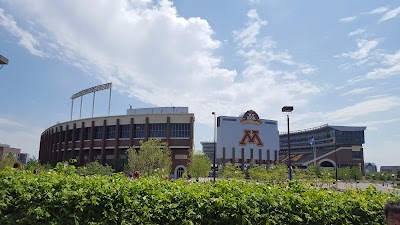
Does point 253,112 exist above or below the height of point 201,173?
above

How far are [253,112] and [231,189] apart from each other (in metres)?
92.0

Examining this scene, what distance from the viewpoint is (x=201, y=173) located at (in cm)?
5131

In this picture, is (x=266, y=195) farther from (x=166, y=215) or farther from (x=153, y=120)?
(x=153, y=120)

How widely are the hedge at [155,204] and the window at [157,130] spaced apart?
5768cm

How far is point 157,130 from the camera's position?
207 feet

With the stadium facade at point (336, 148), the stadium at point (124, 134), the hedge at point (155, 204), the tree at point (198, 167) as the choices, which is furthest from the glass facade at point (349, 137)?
the hedge at point (155, 204)

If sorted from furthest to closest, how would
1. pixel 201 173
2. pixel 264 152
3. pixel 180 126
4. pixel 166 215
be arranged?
pixel 264 152 → pixel 180 126 → pixel 201 173 → pixel 166 215

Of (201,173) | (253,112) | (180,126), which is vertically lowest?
(201,173)

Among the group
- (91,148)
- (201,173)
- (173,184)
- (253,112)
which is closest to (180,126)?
(201,173)

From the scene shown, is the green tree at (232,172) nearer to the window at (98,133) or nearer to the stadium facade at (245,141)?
the window at (98,133)

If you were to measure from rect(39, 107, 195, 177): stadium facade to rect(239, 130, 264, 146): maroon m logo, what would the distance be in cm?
3162

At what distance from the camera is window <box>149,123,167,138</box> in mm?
62856

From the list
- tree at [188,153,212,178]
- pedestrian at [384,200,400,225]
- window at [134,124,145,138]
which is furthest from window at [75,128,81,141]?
pedestrian at [384,200,400,225]

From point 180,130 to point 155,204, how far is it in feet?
191
